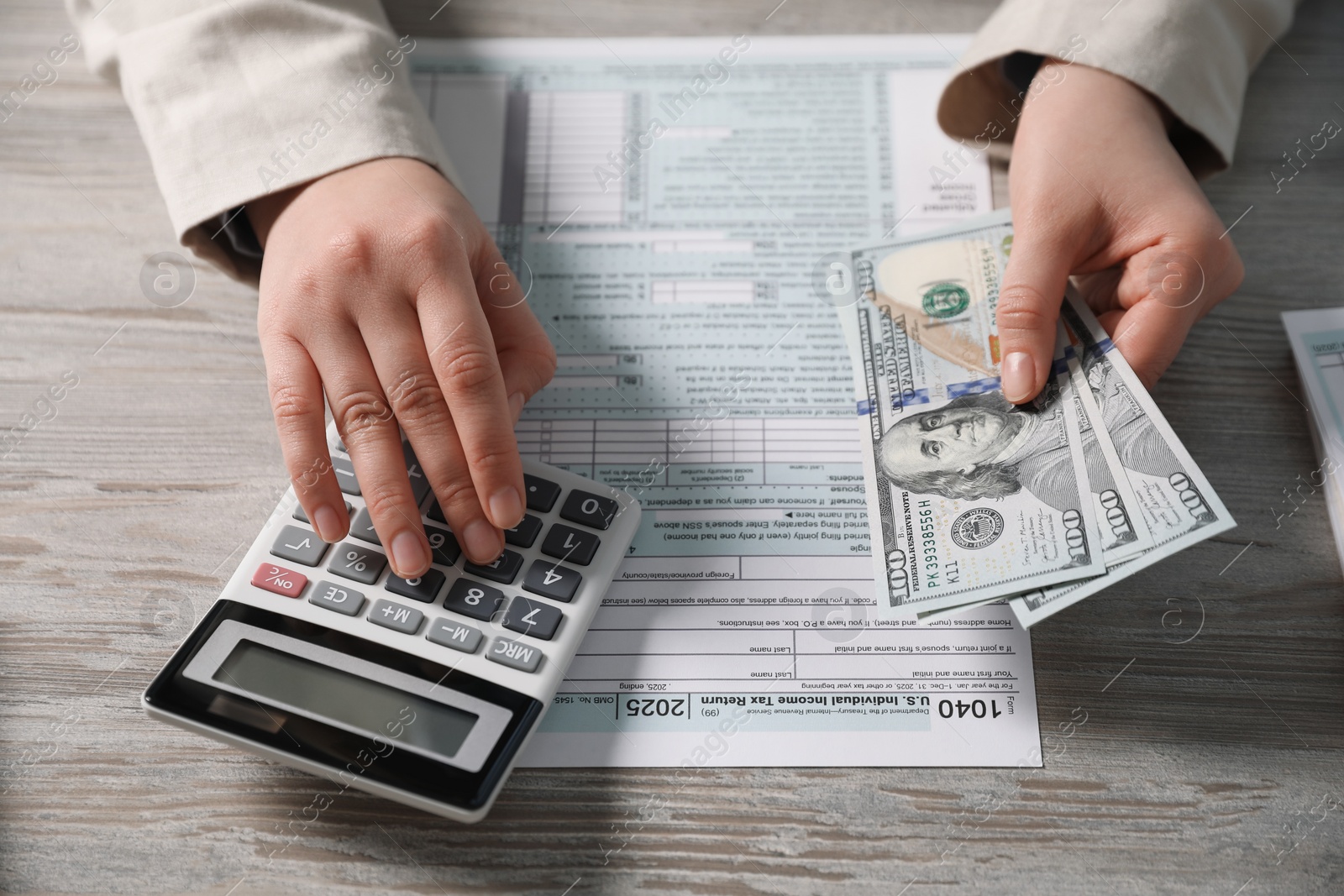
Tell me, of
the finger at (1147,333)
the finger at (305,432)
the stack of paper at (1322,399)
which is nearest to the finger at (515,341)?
the finger at (305,432)

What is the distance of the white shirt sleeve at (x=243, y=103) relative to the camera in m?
0.50

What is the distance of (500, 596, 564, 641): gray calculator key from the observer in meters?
0.42

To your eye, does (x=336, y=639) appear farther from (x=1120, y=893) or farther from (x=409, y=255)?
(x=1120, y=893)

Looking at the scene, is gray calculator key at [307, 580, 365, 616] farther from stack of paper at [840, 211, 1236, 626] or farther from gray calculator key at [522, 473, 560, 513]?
stack of paper at [840, 211, 1236, 626]

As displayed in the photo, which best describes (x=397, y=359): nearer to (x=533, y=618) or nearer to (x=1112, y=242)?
(x=533, y=618)

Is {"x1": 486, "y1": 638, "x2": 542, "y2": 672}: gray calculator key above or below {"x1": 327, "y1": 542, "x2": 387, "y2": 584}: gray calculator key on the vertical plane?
below

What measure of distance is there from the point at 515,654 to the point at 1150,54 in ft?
1.68

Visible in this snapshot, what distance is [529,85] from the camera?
63cm

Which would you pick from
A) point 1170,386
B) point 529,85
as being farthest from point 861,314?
point 529,85

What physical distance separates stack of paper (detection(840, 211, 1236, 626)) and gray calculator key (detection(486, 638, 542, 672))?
0.60 feet

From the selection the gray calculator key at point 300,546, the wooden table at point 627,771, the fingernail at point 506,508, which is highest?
the fingernail at point 506,508

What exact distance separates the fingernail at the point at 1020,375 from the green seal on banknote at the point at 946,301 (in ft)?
0.20

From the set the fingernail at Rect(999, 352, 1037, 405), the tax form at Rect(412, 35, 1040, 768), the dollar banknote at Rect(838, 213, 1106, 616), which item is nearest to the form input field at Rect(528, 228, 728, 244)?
the tax form at Rect(412, 35, 1040, 768)

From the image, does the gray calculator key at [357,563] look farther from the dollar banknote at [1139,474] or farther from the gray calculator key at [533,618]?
the dollar banknote at [1139,474]
